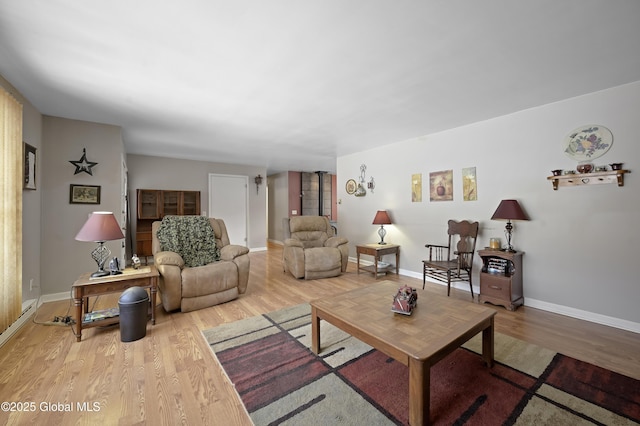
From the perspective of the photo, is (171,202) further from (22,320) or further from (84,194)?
(22,320)

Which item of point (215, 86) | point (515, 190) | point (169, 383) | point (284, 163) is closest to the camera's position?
point (169, 383)

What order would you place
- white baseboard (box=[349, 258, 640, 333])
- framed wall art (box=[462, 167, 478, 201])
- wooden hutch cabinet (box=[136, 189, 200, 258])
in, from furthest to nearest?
1. wooden hutch cabinet (box=[136, 189, 200, 258])
2. framed wall art (box=[462, 167, 478, 201])
3. white baseboard (box=[349, 258, 640, 333])

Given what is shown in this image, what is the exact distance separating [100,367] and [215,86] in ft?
8.21

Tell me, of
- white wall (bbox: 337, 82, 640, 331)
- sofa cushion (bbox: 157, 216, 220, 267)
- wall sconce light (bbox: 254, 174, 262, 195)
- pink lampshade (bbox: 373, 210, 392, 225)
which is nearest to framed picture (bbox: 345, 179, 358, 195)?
pink lampshade (bbox: 373, 210, 392, 225)

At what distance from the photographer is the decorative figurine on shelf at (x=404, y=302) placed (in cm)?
187

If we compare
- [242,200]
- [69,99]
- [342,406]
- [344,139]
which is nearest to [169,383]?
[342,406]

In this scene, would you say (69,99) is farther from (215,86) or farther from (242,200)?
(242,200)

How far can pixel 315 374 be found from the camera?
1812 millimetres

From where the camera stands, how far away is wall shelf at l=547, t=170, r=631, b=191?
99.8 inches

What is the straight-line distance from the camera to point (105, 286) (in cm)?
240

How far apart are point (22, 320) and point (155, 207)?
332cm

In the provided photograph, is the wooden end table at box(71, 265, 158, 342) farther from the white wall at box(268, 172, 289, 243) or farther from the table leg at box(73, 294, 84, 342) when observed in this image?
the white wall at box(268, 172, 289, 243)

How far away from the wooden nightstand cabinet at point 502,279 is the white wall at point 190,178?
17.6ft

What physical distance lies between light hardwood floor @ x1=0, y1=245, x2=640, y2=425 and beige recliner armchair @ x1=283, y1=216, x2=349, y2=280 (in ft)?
3.51
